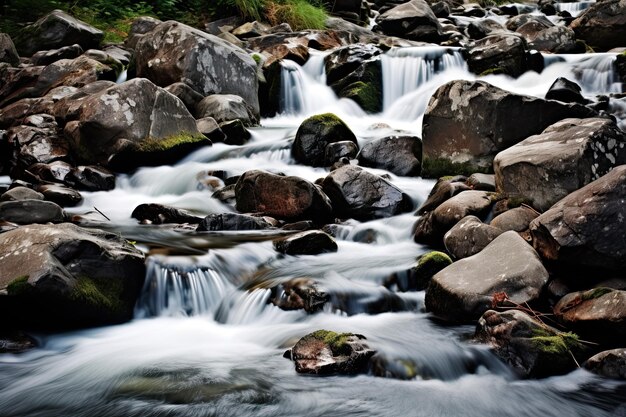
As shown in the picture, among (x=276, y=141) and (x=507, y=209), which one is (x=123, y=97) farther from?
(x=507, y=209)

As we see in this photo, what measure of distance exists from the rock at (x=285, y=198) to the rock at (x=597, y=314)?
331cm

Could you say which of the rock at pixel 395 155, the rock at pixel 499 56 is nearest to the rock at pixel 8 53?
the rock at pixel 395 155

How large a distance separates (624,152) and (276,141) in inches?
224

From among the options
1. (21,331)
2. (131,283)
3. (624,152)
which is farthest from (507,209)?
(21,331)

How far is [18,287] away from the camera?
4082 millimetres

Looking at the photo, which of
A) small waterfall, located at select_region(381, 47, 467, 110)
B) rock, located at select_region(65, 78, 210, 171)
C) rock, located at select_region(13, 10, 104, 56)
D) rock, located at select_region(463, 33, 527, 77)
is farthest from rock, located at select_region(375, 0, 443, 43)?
rock, located at select_region(65, 78, 210, 171)

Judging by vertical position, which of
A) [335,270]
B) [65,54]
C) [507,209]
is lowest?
[335,270]

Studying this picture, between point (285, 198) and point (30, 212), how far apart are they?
2852 mm

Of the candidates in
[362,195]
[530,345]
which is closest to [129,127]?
[362,195]

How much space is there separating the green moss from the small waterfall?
31.0ft

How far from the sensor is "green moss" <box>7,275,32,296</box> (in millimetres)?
4082

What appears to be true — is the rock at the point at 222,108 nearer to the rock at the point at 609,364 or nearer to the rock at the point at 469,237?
the rock at the point at 469,237

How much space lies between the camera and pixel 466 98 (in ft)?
24.9

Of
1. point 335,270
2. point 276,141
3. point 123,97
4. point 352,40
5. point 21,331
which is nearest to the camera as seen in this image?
point 21,331
